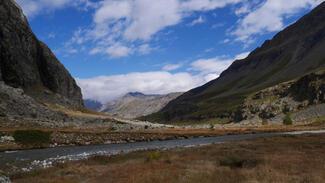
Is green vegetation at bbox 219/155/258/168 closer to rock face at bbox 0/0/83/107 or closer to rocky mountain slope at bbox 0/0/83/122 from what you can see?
rocky mountain slope at bbox 0/0/83/122

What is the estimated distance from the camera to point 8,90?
416 feet

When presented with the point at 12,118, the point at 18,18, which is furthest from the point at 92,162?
the point at 18,18

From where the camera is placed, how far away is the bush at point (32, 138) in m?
79.2

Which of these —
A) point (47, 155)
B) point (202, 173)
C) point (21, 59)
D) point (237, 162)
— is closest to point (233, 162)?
point (237, 162)

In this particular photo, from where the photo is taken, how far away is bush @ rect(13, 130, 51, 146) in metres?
79.2

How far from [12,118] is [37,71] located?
82.0 meters

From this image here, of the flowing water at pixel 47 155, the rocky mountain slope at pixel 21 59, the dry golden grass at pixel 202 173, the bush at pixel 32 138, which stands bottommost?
the dry golden grass at pixel 202 173

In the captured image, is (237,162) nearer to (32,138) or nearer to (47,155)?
(47,155)

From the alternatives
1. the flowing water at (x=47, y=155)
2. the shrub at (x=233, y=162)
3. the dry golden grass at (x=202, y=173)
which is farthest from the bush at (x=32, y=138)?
the shrub at (x=233, y=162)

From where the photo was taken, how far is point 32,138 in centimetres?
8100

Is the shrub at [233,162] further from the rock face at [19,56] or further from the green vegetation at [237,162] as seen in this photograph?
the rock face at [19,56]

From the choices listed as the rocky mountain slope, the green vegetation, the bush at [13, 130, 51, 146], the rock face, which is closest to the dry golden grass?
the green vegetation

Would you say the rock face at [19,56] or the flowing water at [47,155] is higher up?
the rock face at [19,56]

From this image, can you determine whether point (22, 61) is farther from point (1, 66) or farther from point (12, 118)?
point (12, 118)
